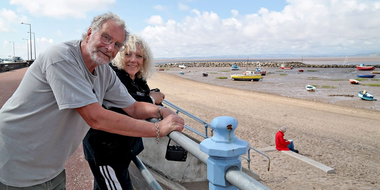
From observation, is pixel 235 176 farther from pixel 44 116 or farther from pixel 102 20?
pixel 102 20

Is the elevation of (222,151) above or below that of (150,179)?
above

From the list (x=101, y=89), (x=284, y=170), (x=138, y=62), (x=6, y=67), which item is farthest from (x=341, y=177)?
(x=6, y=67)

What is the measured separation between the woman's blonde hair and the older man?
3.17ft

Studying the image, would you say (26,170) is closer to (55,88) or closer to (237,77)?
(55,88)

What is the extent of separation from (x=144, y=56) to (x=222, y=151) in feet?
7.19

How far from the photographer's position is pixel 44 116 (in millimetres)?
1560

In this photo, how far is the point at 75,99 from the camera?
57.7 inches

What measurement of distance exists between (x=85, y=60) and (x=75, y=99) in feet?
1.16

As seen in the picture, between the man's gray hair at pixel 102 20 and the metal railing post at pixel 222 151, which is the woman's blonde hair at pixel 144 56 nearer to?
the man's gray hair at pixel 102 20

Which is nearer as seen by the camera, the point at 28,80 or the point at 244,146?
the point at 244,146

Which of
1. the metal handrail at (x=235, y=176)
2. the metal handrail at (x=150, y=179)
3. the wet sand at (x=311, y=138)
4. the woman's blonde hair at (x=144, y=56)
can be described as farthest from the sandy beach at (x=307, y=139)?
the metal handrail at (x=235, y=176)

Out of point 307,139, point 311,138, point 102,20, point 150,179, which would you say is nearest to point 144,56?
point 102,20

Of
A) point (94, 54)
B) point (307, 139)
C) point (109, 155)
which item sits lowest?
point (307, 139)

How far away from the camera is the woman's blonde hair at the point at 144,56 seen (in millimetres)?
2752
